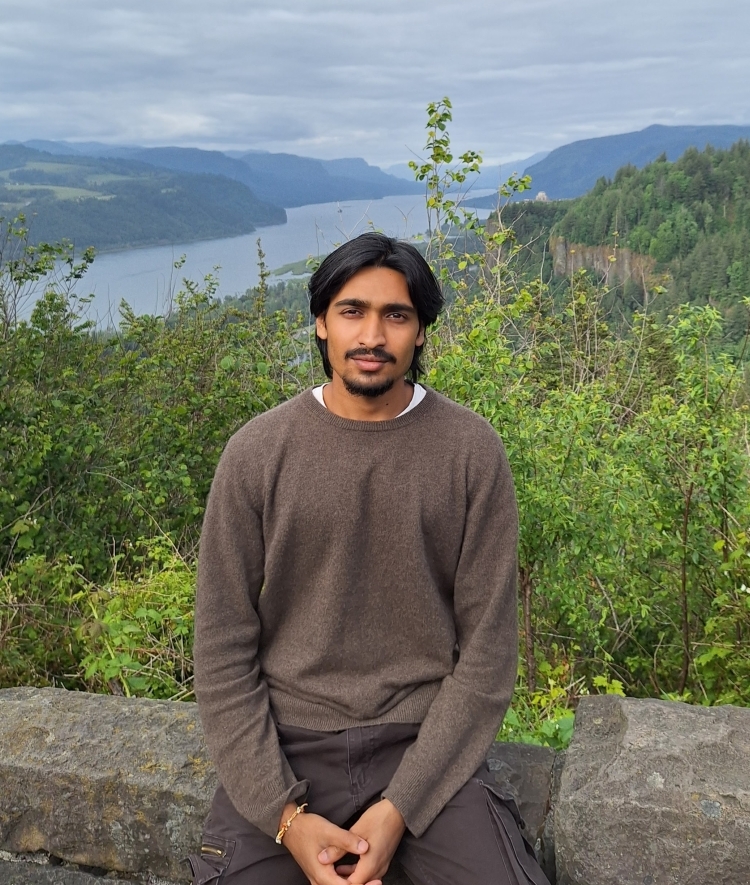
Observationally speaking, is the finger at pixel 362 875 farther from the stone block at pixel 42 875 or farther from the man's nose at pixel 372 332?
the man's nose at pixel 372 332

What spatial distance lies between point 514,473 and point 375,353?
1686mm

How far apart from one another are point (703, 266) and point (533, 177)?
83.3 ft

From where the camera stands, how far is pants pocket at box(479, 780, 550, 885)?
156cm

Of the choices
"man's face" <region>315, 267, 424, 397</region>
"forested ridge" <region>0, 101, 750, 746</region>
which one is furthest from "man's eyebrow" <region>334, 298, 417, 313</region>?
"forested ridge" <region>0, 101, 750, 746</region>

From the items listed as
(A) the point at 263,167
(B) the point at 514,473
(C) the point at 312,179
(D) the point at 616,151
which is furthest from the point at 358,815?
(A) the point at 263,167

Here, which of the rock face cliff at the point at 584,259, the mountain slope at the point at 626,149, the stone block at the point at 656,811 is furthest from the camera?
the mountain slope at the point at 626,149

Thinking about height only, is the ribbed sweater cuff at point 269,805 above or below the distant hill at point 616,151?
below

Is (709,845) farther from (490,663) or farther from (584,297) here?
(584,297)

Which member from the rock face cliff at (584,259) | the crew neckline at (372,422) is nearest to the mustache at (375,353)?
the crew neckline at (372,422)

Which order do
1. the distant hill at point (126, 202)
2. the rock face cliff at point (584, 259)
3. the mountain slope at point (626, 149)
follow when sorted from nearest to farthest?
the rock face cliff at point (584, 259) < the distant hill at point (126, 202) < the mountain slope at point (626, 149)

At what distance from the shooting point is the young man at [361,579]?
1.72 meters

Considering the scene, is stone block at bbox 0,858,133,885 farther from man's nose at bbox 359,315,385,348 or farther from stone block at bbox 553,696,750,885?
man's nose at bbox 359,315,385,348

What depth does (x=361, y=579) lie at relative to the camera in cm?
176

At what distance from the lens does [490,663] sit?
5.70 feet
